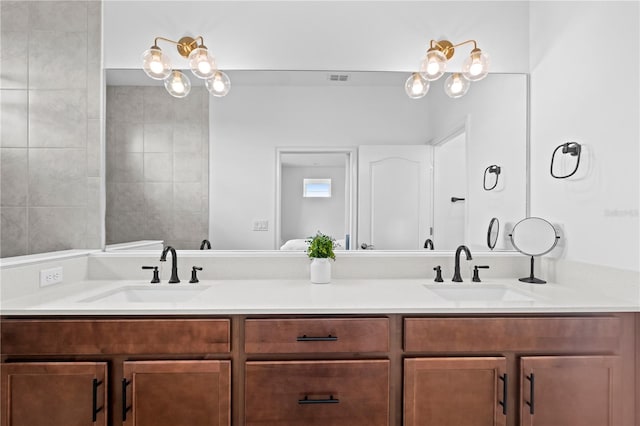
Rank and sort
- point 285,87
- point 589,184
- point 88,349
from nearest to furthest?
point 88,349, point 589,184, point 285,87

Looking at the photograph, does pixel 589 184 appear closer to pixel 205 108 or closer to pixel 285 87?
pixel 285 87

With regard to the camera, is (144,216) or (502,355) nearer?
(502,355)

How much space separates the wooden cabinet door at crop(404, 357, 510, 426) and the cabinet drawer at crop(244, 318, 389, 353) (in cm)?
17

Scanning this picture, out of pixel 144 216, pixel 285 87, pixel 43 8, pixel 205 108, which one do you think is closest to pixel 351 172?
pixel 285 87

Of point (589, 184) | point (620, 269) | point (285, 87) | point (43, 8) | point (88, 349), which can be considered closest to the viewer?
point (88, 349)

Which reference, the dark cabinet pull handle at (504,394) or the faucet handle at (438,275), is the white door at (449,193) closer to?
the faucet handle at (438,275)

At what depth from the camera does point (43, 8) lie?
1802 millimetres

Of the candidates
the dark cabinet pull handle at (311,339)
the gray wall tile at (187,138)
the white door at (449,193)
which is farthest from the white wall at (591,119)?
the gray wall tile at (187,138)

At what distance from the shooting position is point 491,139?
6.58 ft

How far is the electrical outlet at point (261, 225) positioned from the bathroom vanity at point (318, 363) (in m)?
0.66

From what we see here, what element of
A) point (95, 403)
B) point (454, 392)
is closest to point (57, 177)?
point (95, 403)

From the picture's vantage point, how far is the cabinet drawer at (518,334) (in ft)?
4.24

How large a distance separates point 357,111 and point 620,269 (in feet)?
4.85

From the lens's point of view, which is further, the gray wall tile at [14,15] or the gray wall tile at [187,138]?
the gray wall tile at [187,138]
